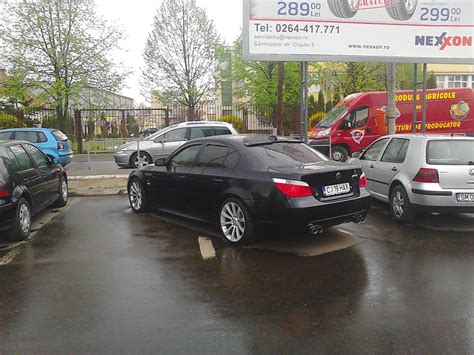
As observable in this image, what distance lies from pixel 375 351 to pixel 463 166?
14.3 feet

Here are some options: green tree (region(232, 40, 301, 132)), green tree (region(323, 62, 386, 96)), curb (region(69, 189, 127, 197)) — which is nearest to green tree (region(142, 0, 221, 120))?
green tree (region(232, 40, 301, 132))

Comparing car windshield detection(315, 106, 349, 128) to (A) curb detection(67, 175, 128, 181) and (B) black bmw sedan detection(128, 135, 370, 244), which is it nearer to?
(A) curb detection(67, 175, 128, 181)

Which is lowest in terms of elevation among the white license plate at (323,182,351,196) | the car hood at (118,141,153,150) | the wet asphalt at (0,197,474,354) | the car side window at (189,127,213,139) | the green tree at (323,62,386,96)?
the wet asphalt at (0,197,474,354)

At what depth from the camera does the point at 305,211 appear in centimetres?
525

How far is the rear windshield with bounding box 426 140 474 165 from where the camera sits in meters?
6.63

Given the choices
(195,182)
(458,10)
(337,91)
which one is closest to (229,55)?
(337,91)

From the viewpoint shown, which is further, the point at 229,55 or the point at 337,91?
the point at 337,91

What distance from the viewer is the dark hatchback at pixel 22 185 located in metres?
5.92

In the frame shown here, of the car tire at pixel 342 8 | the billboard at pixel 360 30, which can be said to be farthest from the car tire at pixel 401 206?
the car tire at pixel 342 8

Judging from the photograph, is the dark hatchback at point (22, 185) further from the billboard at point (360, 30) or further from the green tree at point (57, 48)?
the green tree at point (57, 48)

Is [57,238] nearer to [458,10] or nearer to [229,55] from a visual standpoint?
[458,10]

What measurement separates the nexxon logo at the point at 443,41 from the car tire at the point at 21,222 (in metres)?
10.6

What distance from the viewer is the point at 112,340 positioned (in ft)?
11.0

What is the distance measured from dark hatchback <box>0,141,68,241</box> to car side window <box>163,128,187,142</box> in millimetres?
6439
